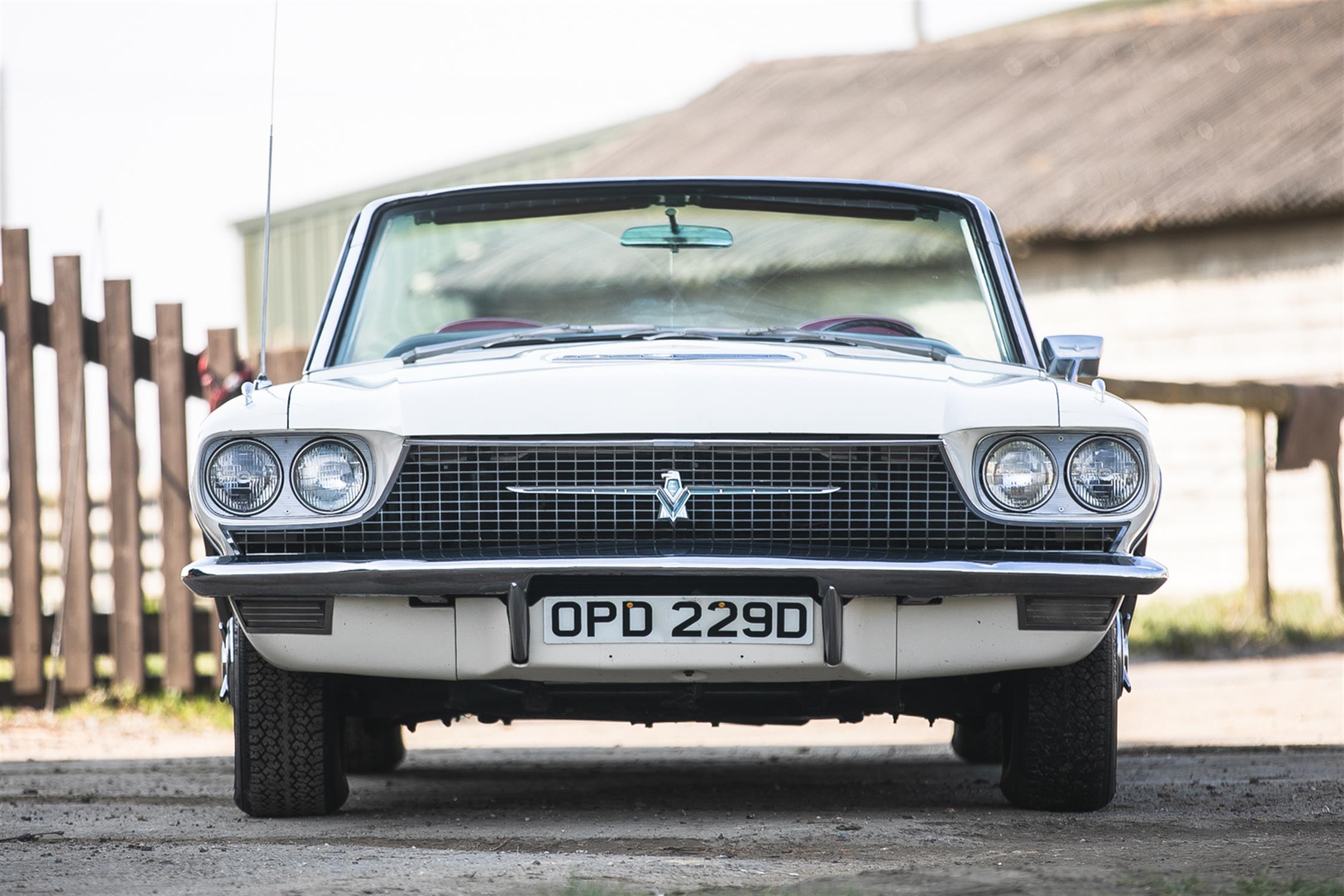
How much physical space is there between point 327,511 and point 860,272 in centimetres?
201

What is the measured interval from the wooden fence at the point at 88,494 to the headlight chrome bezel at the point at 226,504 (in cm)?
392

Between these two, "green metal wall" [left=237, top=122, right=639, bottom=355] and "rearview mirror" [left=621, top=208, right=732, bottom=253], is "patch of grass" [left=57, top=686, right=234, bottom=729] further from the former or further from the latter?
"green metal wall" [left=237, top=122, right=639, bottom=355]

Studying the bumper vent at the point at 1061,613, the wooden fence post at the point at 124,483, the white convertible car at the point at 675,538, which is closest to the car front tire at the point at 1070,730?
the white convertible car at the point at 675,538

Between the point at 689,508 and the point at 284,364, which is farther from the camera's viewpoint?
the point at 284,364

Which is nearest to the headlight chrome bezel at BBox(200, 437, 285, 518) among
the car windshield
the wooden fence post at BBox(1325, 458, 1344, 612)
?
the car windshield

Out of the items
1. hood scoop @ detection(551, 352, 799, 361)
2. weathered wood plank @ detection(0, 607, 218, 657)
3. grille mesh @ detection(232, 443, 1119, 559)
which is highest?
hood scoop @ detection(551, 352, 799, 361)

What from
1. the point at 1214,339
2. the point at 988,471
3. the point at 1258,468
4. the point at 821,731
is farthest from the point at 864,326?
the point at 1214,339

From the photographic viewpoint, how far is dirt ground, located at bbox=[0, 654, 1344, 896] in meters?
3.22

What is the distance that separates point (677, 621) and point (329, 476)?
0.80 meters

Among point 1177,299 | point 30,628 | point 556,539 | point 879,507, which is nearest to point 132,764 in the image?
point 30,628

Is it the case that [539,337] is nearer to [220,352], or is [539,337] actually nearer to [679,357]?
[679,357]

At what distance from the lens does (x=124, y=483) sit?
7754mm

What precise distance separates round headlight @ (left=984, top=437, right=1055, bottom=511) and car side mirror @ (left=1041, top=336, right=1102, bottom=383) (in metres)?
0.73

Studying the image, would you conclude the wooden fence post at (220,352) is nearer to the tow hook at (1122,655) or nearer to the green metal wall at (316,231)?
the tow hook at (1122,655)
